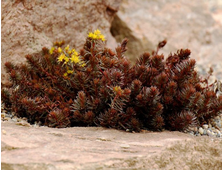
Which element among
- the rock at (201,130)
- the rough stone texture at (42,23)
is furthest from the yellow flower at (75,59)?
the rock at (201,130)

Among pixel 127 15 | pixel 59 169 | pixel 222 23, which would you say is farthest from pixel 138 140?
pixel 222 23

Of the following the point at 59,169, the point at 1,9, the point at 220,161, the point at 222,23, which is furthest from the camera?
the point at 222,23

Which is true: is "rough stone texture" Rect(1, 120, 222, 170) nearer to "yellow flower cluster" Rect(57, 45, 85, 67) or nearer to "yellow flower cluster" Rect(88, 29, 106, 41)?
"yellow flower cluster" Rect(57, 45, 85, 67)

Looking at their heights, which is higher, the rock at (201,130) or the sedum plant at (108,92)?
the sedum plant at (108,92)

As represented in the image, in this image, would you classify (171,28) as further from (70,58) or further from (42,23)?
(70,58)

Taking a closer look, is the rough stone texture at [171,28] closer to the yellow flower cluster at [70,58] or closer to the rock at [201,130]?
the rock at [201,130]

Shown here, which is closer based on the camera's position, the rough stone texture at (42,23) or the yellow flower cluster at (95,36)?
the yellow flower cluster at (95,36)

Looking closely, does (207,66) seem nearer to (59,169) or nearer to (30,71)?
(30,71)
